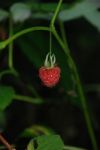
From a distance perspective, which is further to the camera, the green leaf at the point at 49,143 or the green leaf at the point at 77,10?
the green leaf at the point at 77,10

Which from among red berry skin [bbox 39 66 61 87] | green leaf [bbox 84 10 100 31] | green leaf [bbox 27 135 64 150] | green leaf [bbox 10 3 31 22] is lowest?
green leaf [bbox 27 135 64 150]

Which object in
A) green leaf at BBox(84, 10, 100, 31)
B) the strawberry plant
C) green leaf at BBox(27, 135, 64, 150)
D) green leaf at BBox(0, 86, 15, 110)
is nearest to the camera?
green leaf at BBox(27, 135, 64, 150)

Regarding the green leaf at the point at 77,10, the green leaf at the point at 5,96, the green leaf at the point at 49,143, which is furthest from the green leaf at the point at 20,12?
the green leaf at the point at 49,143

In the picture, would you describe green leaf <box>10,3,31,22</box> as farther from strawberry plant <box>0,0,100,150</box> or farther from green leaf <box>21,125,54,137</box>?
green leaf <box>21,125,54,137</box>

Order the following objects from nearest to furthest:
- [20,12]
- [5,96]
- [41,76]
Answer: [41,76]
[5,96]
[20,12]

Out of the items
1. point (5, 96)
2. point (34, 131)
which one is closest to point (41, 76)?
point (5, 96)

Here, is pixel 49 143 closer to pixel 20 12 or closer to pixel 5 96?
pixel 5 96

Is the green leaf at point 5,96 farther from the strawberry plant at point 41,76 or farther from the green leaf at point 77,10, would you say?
the green leaf at point 77,10

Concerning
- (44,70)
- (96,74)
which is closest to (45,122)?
(96,74)

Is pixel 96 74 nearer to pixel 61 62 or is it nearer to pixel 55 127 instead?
pixel 55 127

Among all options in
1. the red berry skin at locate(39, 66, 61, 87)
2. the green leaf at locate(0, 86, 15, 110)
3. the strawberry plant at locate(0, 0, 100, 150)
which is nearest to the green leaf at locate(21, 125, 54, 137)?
the strawberry plant at locate(0, 0, 100, 150)

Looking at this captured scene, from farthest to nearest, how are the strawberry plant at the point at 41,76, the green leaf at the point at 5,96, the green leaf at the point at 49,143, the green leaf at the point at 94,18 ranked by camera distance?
1. the green leaf at the point at 94,18
2. the green leaf at the point at 5,96
3. the strawberry plant at the point at 41,76
4. the green leaf at the point at 49,143
